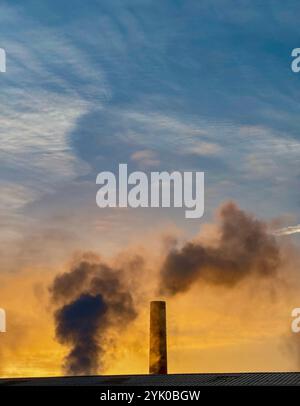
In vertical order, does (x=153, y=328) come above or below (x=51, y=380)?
above

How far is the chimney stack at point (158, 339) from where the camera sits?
101 feet

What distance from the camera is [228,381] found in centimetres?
1984

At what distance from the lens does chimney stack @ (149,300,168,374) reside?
30.8m

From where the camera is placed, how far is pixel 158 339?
3102cm
